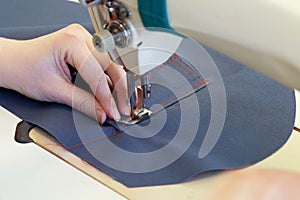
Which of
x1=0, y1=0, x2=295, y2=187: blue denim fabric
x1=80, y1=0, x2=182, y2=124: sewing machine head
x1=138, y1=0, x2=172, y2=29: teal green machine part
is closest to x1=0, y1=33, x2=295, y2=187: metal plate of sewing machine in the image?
x1=0, y1=0, x2=295, y2=187: blue denim fabric

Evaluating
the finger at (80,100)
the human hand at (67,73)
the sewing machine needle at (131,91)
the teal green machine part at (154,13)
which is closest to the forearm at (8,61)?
the human hand at (67,73)

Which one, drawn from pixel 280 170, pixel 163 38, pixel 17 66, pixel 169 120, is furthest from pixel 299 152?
pixel 17 66

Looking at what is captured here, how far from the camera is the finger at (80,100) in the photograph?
85cm

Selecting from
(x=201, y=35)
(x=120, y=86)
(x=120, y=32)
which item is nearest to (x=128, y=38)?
(x=120, y=32)

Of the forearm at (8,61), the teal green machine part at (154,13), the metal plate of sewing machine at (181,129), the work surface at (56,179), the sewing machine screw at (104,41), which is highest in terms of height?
the teal green machine part at (154,13)

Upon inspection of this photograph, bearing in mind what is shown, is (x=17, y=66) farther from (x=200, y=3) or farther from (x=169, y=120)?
(x=200, y=3)

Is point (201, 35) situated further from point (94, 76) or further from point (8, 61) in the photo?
point (8, 61)

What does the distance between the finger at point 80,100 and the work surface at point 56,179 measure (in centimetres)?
10

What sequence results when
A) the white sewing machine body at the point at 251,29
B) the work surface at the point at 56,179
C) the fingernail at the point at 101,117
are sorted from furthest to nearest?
the fingernail at the point at 101,117 → the work surface at the point at 56,179 → the white sewing machine body at the point at 251,29

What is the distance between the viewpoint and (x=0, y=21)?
120 cm

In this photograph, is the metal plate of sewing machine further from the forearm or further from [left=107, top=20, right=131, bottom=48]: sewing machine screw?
[left=107, top=20, right=131, bottom=48]: sewing machine screw

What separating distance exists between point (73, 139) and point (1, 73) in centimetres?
20

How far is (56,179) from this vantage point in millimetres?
767

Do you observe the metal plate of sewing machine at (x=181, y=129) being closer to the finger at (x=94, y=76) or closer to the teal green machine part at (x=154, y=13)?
the finger at (x=94, y=76)
